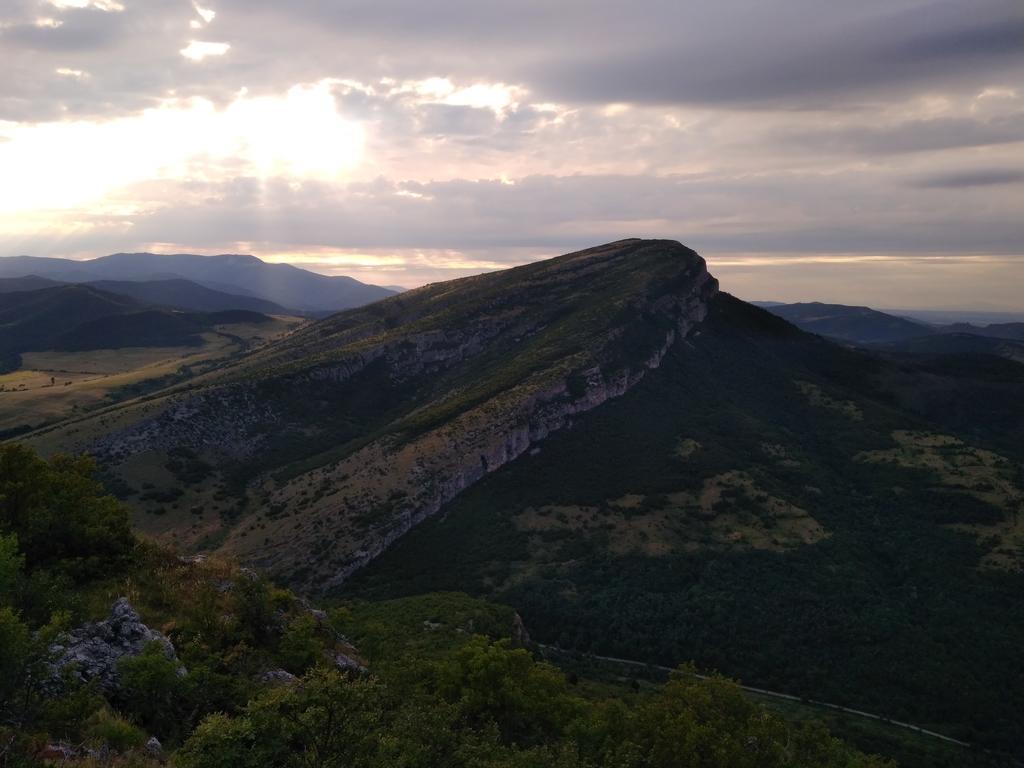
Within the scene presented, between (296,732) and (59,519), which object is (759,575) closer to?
(296,732)

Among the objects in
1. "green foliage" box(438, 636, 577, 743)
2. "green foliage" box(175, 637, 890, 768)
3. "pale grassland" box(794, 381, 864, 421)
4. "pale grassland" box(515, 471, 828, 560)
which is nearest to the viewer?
"green foliage" box(175, 637, 890, 768)

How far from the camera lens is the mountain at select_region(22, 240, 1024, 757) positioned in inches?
3007

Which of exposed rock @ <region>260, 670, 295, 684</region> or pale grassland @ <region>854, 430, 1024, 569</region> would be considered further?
pale grassland @ <region>854, 430, 1024, 569</region>

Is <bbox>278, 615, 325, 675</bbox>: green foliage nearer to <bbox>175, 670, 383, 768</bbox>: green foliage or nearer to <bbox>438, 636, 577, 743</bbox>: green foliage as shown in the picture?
<bbox>175, 670, 383, 768</bbox>: green foliage

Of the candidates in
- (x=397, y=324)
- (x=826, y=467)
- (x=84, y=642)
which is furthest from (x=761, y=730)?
(x=397, y=324)

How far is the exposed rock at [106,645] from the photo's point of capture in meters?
17.4

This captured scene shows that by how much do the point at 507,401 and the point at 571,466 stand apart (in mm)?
18747

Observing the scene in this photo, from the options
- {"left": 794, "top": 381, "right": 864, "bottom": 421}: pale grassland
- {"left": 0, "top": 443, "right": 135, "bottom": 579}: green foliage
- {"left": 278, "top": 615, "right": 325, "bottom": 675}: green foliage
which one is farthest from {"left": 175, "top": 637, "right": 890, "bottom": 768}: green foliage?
{"left": 794, "top": 381, "right": 864, "bottom": 421}: pale grassland

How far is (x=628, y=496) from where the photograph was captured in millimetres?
108125

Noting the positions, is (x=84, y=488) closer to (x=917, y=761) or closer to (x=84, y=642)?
(x=84, y=642)

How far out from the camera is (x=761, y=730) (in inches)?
1245

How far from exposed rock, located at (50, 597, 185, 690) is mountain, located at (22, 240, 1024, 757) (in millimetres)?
65425

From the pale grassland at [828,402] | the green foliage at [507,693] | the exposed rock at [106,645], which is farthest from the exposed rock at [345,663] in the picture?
the pale grassland at [828,402]

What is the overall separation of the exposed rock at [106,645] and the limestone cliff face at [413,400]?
6828 cm
